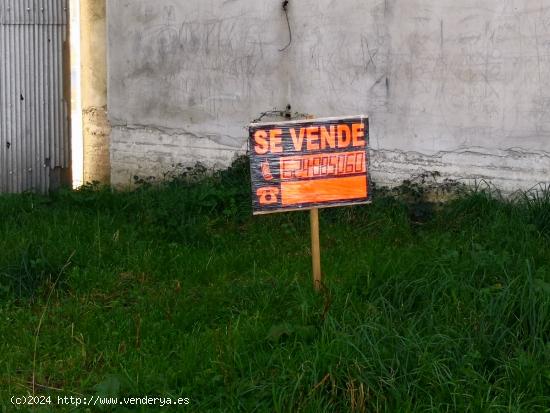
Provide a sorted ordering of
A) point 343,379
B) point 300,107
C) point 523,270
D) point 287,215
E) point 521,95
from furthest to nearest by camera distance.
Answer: point 300,107 < point 287,215 < point 521,95 < point 523,270 < point 343,379

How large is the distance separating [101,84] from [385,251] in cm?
436

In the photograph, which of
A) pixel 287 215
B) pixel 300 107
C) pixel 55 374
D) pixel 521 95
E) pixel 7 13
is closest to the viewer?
pixel 55 374

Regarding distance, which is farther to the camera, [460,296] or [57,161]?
[57,161]

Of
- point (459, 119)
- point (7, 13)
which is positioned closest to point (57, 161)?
point (7, 13)

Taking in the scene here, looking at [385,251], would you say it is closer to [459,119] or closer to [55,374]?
[459,119]

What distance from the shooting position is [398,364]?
417 cm

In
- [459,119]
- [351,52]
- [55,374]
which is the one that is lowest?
[55,374]

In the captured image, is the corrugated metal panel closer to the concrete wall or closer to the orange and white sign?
the concrete wall

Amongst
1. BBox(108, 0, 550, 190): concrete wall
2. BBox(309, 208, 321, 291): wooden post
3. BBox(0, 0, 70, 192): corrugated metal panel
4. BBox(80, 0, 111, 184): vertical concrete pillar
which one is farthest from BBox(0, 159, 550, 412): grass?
BBox(80, 0, 111, 184): vertical concrete pillar

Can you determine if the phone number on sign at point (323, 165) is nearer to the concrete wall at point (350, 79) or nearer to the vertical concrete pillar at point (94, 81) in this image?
the concrete wall at point (350, 79)

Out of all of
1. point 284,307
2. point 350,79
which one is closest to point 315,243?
point 284,307

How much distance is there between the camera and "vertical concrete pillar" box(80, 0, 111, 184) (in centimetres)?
923

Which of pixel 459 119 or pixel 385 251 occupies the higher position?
pixel 459 119

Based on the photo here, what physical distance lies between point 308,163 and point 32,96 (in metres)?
4.82
